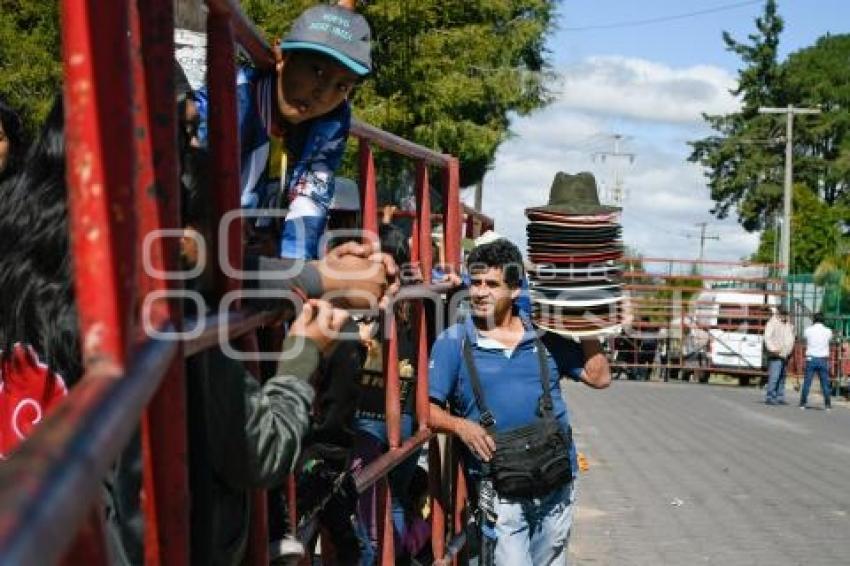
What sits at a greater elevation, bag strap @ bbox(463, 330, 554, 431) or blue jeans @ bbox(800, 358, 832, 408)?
bag strap @ bbox(463, 330, 554, 431)

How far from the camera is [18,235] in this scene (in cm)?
202

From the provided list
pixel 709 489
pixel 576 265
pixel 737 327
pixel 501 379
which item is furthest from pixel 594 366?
pixel 737 327

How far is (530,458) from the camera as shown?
233 inches

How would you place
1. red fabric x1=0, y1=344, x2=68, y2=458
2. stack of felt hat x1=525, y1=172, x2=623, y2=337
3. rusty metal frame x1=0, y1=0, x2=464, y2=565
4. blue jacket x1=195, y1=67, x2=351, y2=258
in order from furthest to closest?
stack of felt hat x1=525, y1=172, x2=623, y2=337
blue jacket x1=195, y1=67, x2=351, y2=258
red fabric x1=0, y1=344, x2=68, y2=458
rusty metal frame x1=0, y1=0, x2=464, y2=565

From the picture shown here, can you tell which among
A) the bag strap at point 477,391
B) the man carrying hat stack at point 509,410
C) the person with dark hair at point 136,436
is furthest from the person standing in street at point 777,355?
the person with dark hair at point 136,436

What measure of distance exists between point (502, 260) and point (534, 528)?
3.85 feet

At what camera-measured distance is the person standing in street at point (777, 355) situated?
2609cm

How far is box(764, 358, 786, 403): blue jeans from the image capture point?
85.4ft

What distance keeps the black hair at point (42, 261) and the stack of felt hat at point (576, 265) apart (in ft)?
12.4

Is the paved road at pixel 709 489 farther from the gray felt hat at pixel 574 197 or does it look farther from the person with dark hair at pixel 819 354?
the person with dark hair at pixel 819 354

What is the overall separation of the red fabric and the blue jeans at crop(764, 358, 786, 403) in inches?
971

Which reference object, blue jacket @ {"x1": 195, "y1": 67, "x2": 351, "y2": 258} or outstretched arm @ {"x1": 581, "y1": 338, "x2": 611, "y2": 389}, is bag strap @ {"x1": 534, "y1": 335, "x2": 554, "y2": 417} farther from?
blue jacket @ {"x1": 195, "y1": 67, "x2": 351, "y2": 258}

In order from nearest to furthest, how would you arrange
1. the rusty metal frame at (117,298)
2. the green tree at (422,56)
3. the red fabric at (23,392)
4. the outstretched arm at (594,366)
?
1. the rusty metal frame at (117,298)
2. the red fabric at (23,392)
3. the outstretched arm at (594,366)
4. the green tree at (422,56)

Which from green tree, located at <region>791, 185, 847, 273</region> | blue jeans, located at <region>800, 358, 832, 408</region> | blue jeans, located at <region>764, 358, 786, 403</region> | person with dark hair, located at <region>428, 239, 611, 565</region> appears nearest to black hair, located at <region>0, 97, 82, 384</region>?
person with dark hair, located at <region>428, 239, 611, 565</region>
